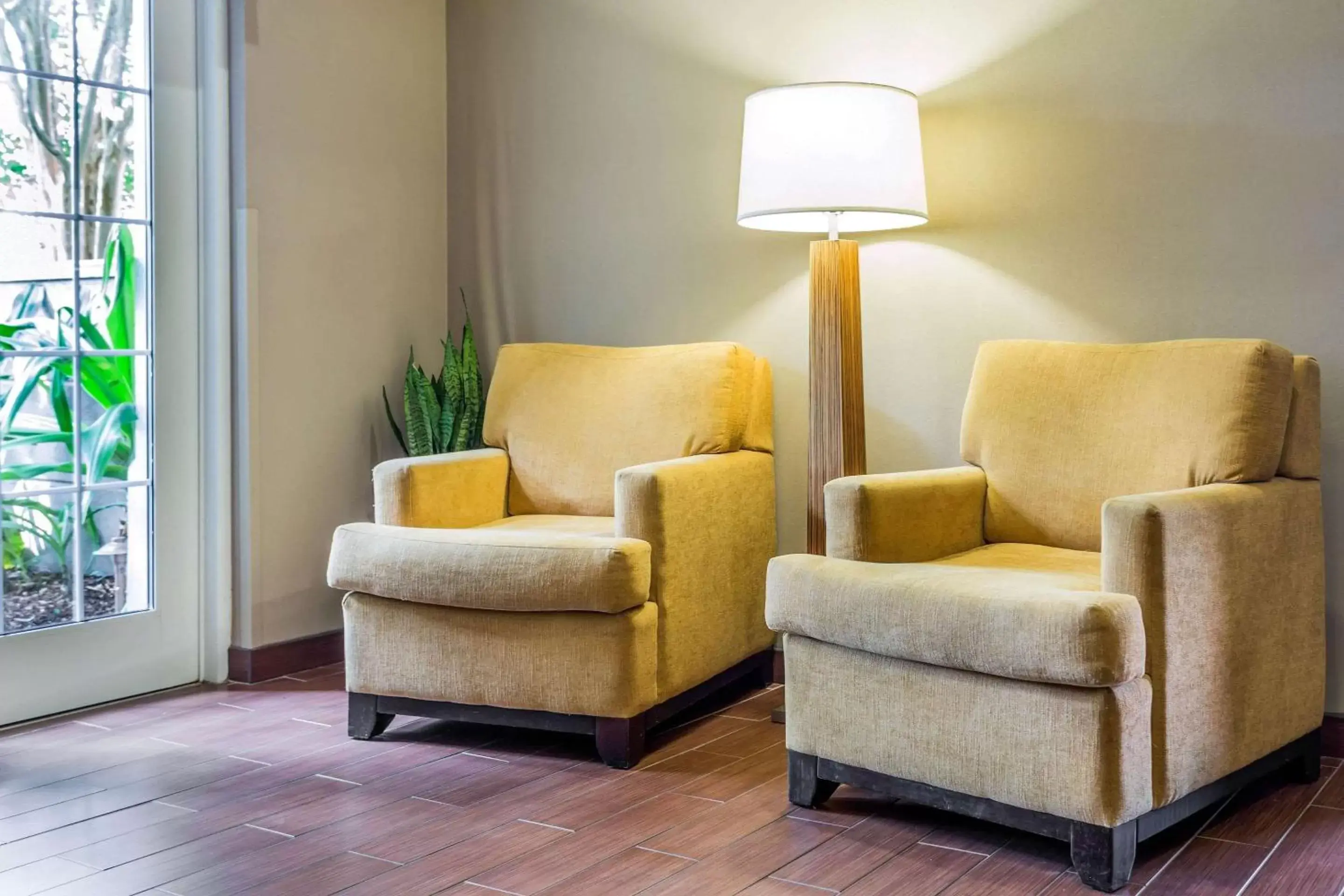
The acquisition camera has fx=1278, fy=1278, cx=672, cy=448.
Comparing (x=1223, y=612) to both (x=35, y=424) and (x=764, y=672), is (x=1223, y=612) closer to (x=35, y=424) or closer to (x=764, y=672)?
(x=764, y=672)

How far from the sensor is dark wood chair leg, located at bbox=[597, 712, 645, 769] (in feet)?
8.96

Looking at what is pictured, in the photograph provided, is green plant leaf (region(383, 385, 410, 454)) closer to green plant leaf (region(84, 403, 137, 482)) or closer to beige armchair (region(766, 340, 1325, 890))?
green plant leaf (region(84, 403, 137, 482))

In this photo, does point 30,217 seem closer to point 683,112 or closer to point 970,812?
point 683,112

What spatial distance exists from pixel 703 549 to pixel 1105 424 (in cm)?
94

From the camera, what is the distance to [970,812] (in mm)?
2252

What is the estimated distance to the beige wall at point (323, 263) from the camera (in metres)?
3.50

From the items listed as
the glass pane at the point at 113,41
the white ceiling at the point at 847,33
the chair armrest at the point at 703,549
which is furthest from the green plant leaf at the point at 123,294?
the white ceiling at the point at 847,33

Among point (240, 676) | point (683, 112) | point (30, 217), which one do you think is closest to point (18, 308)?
point (30, 217)

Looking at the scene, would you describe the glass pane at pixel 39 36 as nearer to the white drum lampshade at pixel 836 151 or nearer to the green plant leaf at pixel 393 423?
the green plant leaf at pixel 393 423

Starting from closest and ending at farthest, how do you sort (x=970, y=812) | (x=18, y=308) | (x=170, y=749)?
(x=970, y=812)
(x=170, y=749)
(x=18, y=308)

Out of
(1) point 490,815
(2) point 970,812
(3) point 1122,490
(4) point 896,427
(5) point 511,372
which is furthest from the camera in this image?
(5) point 511,372

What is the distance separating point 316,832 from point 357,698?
0.64m

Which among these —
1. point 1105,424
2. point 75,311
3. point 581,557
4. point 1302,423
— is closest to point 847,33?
point 1105,424

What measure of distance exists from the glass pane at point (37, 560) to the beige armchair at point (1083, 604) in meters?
1.82
